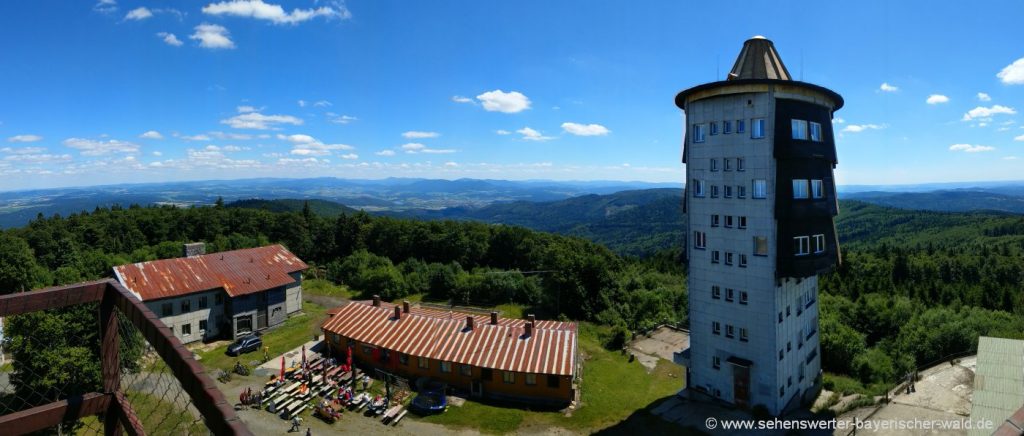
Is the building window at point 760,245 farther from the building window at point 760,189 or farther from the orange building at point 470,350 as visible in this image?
the orange building at point 470,350

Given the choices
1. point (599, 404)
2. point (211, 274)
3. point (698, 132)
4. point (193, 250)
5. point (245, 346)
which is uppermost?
point (698, 132)

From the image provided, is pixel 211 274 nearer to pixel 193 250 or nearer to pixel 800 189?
pixel 193 250

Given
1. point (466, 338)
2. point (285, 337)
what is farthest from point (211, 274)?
point (466, 338)

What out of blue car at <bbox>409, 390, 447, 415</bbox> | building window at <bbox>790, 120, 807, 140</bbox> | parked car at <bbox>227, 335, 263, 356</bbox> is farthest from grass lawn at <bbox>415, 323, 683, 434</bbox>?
parked car at <bbox>227, 335, 263, 356</bbox>

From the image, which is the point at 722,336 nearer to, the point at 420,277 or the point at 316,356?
the point at 316,356

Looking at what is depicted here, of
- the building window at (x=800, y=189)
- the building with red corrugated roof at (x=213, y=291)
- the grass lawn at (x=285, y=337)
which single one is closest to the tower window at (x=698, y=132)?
the building window at (x=800, y=189)

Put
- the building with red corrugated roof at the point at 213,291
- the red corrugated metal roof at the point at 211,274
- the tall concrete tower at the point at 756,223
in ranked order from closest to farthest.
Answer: the tall concrete tower at the point at 756,223 → the red corrugated metal roof at the point at 211,274 → the building with red corrugated roof at the point at 213,291
